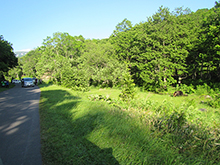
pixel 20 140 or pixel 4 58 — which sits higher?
pixel 4 58

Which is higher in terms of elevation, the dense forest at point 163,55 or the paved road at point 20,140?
the dense forest at point 163,55

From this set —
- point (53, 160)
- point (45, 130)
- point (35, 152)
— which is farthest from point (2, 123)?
point (53, 160)

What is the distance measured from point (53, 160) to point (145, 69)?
30.8m

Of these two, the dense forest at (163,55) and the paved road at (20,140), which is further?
the dense forest at (163,55)

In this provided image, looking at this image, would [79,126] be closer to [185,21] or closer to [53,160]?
[53,160]

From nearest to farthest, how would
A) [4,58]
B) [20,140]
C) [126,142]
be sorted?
[126,142]
[20,140]
[4,58]

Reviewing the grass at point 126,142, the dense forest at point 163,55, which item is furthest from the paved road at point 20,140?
the dense forest at point 163,55

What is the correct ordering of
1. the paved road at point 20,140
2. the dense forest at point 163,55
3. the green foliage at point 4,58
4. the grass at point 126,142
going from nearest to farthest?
the grass at point 126,142, the paved road at point 20,140, the dense forest at point 163,55, the green foliage at point 4,58

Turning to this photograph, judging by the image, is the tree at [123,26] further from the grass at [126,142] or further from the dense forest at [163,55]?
the grass at [126,142]

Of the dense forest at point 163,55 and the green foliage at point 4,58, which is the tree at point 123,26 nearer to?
the dense forest at point 163,55

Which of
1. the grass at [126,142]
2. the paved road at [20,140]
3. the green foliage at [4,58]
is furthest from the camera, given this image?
the green foliage at [4,58]

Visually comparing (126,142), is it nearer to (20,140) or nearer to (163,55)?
(20,140)

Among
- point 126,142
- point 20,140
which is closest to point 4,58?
point 20,140

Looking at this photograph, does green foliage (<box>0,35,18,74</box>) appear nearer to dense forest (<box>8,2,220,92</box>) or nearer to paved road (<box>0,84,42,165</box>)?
dense forest (<box>8,2,220,92</box>)
